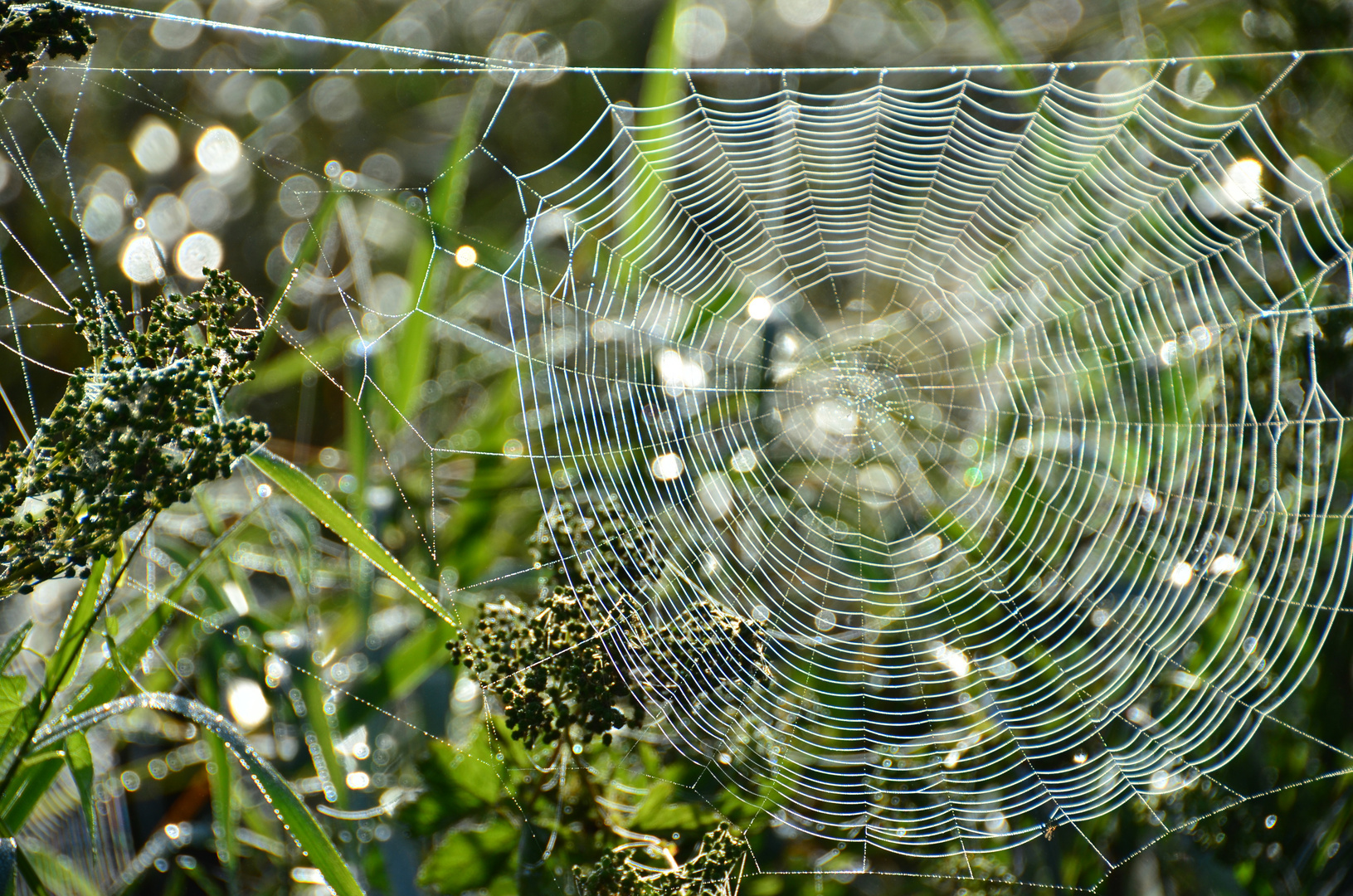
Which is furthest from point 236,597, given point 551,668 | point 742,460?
point 742,460

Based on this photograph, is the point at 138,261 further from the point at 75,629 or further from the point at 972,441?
the point at 972,441

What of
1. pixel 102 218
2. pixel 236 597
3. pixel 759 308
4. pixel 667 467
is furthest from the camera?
pixel 102 218

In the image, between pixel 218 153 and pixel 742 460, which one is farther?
pixel 218 153

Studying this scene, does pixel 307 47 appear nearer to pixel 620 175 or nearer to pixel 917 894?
pixel 620 175

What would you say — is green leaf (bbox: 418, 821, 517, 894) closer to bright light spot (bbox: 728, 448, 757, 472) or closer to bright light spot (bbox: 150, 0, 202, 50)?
bright light spot (bbox: 728, 448, 757, 472)

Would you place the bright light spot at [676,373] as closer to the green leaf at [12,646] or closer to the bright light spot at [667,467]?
the bright light spot at [667,467]

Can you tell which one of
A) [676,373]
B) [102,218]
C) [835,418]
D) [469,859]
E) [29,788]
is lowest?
[469,859]
